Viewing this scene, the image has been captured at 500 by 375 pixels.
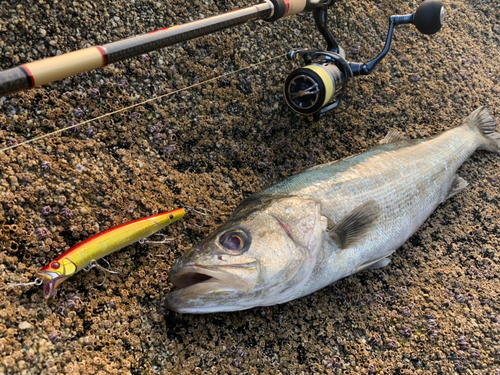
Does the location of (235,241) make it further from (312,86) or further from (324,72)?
(324,72)

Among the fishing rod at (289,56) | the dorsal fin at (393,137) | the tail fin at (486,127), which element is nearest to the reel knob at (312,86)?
the fishing rod at (289,56)

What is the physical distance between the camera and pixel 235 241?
192cm

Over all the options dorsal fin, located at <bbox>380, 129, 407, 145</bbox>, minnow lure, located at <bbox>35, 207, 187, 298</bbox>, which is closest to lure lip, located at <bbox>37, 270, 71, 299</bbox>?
minnow lure, located at <bbox>35, 207, 187, 298</bbox>

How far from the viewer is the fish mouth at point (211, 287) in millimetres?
1777

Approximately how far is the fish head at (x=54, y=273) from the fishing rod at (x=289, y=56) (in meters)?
0.78

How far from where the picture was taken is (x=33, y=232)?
75.6 inches

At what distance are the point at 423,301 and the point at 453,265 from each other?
1.50 ft

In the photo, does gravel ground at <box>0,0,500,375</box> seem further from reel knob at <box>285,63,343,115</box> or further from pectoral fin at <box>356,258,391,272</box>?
reel knob at <box>285,63,343,115</box>

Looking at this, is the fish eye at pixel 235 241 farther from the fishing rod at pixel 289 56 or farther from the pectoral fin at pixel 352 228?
the fishing rod at pixel 289 56

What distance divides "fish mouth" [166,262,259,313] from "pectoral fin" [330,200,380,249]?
2.08 feet

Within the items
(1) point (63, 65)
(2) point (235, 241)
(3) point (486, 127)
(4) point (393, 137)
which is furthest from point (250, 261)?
(3) point (486, 127)

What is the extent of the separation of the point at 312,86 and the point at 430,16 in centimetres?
113

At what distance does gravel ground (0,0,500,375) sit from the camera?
190cm

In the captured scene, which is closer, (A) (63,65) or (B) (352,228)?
(A) (63,65)
